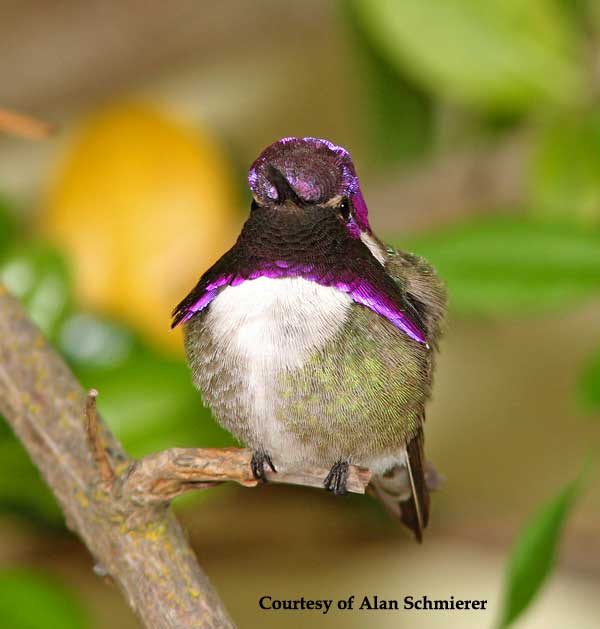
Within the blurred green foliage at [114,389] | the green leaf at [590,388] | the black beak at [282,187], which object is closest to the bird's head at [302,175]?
the black beak at [282,187]

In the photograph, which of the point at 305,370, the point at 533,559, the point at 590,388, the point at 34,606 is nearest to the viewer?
the point at 305,370

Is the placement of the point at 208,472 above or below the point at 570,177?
below

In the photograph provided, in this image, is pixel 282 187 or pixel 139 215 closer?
pixel 282 187

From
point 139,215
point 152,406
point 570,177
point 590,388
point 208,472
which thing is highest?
point 139,215

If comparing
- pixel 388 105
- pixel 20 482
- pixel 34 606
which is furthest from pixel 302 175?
pixel 388 105

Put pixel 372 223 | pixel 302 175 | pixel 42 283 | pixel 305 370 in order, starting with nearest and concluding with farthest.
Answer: pixel 302 175 → pixel 305 370 → pixel 42 283 → pixel 372 223

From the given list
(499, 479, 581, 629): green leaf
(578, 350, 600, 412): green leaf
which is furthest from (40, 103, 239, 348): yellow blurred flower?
(499, 479, 581, 629): green leaf

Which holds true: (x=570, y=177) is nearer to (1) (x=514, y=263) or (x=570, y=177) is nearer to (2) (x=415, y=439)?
(1) (x=514, y=263)
